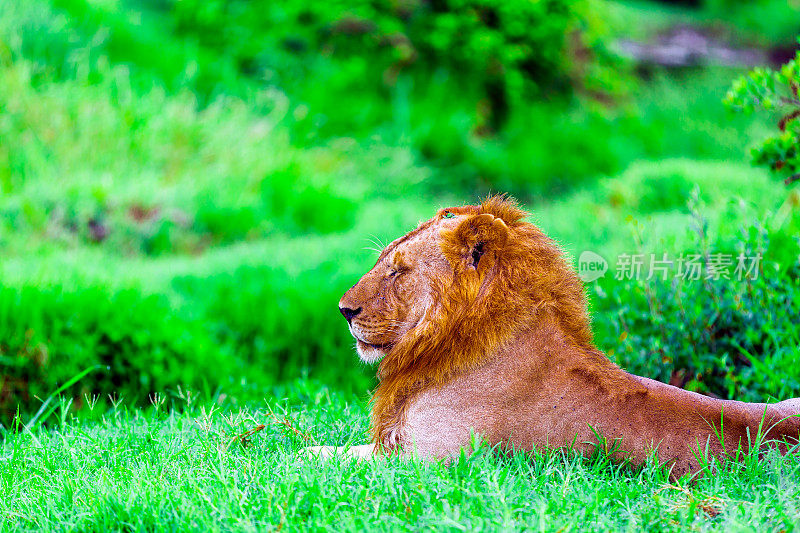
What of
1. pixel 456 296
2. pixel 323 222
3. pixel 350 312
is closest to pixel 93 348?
pixel 350 312

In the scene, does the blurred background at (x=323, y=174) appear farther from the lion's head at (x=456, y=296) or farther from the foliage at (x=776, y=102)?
the lion's head at (x=456, y=296)

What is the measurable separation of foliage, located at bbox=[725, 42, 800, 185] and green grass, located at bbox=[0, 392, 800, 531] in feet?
4.72

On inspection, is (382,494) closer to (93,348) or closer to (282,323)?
(93,348)

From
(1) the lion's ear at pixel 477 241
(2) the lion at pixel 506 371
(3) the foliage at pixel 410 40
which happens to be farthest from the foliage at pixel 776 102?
(3) the foliage at pixel 410 40

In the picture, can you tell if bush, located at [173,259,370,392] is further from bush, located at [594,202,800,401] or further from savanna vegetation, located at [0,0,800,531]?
bush, located at [594,202,800,401]

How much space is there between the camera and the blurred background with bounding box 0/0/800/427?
13.6 feet

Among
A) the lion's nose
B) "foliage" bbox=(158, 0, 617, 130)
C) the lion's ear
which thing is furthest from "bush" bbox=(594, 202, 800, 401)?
"foliage" bbox=(158, 0, 617, 130)

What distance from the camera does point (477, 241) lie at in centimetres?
256

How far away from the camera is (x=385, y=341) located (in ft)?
8.70

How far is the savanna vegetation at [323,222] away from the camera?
2.35 meters

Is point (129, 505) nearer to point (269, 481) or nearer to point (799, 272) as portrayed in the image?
point (269, 481)

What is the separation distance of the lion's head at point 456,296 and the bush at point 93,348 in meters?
1.97

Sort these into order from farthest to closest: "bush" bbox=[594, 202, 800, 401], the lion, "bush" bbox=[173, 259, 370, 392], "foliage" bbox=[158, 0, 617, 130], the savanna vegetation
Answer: "foliage" bbox=[158, 0, 617, 130], "bush" bbox=[173, 259, 370, 392], "bush" bbox=[594, 202, 800, 401], the lion, the savanna vegetation

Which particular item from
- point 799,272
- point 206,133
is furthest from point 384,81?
point 799,272
